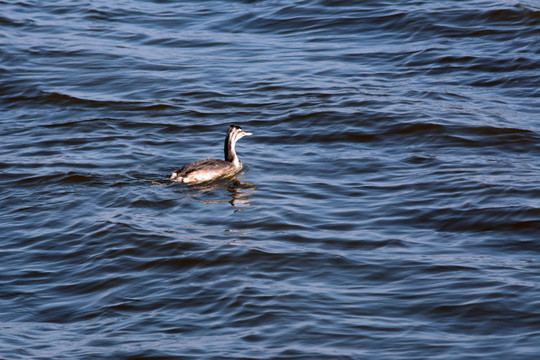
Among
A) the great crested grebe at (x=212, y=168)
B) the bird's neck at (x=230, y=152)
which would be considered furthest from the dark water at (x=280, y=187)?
the bird's neck at (x=230, y=152)

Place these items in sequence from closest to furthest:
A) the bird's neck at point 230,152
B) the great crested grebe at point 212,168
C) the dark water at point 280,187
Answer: the dark water at point 280,187
the great crested grebe at point 212,168
the bird's neck at point 230,152

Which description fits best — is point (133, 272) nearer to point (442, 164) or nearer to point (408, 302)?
point (408, 302)

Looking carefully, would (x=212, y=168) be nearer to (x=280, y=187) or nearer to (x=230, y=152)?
(x=230, y=152)

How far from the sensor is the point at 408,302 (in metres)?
8.84

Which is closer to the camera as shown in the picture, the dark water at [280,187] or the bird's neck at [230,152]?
the dark water at [280,187]

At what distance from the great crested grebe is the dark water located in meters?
0.19

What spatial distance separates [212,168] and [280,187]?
3.37 feet

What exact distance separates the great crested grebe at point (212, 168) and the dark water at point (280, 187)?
189mm

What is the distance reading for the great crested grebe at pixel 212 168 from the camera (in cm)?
1256

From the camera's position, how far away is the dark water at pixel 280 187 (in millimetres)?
8500

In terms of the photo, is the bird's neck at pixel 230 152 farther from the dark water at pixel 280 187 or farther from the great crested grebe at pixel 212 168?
the dark water at pixel 280 187

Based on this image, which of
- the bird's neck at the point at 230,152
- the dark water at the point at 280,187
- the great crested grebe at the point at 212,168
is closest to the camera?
the dark water at the point at 280,187

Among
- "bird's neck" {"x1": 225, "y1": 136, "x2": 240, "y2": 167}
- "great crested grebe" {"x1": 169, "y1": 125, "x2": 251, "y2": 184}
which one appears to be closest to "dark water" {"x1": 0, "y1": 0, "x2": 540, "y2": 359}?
"great crested grebe" {"x1": 169, "y1": 125, "x2": 251, "y2": 184}

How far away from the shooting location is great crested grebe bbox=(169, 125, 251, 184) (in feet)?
41.2
